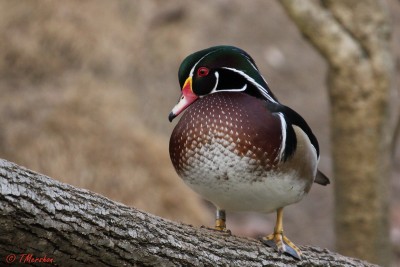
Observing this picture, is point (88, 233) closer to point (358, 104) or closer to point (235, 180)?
point (235, 180)

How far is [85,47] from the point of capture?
491 cm

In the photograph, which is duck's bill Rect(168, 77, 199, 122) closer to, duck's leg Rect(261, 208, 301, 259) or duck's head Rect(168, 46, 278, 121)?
duck's head Rect(168, 46, 278, 121)

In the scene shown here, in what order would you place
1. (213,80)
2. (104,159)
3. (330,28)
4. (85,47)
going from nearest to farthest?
(213,80)
(330,28)
(104,159)
(85,47)

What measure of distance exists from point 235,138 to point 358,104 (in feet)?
4.81

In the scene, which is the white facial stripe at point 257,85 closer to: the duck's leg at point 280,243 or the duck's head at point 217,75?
the duck's head at point 217,75

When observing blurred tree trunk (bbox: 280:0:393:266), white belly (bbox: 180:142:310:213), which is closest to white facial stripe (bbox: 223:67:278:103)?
white belly (bbox: 180:142:310:213)

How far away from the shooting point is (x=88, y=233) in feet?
5.87

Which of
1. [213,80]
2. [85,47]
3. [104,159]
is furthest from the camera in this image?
[85,47]

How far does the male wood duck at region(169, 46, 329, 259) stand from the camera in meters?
1.98

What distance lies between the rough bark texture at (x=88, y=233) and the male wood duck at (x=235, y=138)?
4.7 inches

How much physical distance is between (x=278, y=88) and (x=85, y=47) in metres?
2.90

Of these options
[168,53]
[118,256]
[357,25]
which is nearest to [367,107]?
[357,25]

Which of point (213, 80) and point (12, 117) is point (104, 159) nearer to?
point (12, 117)

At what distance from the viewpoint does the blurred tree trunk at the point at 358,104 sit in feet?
10.8
